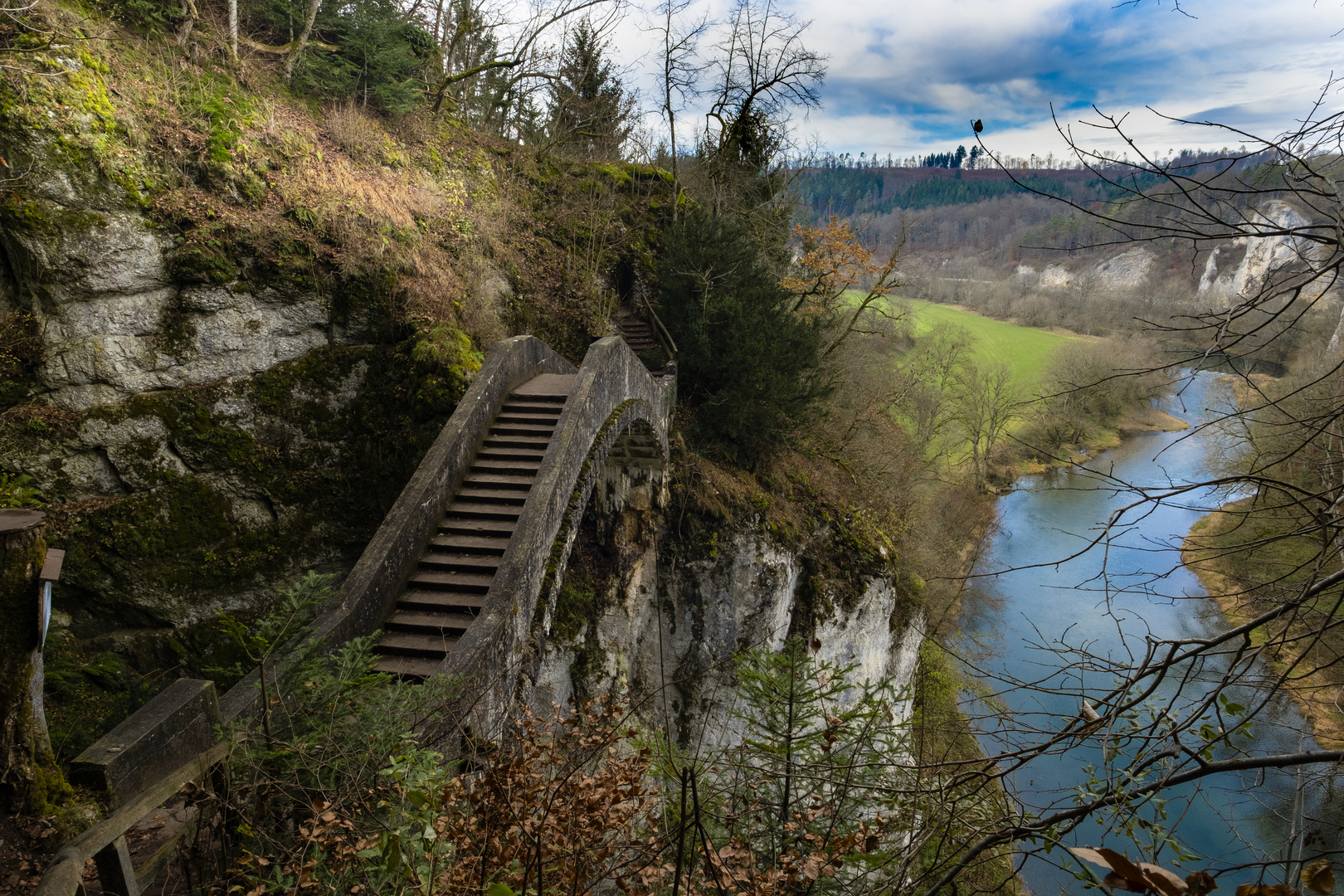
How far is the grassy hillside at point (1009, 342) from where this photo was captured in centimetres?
3297

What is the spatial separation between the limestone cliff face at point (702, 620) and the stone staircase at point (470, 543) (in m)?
4.88

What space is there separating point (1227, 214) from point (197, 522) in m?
10.8

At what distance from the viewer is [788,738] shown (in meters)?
4.83

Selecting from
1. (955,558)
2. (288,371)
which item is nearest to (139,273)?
(288,371)

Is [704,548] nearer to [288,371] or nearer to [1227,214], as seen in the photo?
[288,371]

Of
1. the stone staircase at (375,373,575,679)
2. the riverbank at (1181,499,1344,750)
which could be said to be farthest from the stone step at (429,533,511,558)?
the riverbank at (1181,499,1344,750)

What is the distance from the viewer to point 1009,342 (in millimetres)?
36656

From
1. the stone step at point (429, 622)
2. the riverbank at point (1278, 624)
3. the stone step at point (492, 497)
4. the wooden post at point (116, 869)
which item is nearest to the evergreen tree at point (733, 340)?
the stone step at point (492, 497)

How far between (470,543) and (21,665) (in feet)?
12.7

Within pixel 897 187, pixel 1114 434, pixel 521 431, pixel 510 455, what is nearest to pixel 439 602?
pixel 510 455

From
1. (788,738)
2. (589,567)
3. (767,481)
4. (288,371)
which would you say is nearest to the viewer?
(788,738)

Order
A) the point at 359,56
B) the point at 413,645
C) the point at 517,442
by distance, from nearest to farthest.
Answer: the point at 413,645 → the point at 517,442 → the point at 359,56

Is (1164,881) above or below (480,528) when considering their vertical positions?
above

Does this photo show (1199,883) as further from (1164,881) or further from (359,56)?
(359,56)
